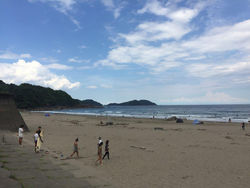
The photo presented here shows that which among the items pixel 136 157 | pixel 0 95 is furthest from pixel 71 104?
pixel 136 157

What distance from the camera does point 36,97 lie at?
141625 mm

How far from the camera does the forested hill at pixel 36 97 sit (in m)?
128

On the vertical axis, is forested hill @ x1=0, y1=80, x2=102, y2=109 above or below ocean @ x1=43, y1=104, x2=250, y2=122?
above

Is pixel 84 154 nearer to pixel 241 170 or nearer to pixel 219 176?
pixel 219 176

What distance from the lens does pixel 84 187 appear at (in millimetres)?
7609

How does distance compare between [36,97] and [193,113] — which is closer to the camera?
[193,113]

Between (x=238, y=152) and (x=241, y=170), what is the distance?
467 centimetres

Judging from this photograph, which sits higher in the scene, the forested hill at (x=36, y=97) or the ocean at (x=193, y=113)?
the forested hill at (x=36, y=97)

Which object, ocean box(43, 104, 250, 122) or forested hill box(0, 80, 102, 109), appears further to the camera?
forested hill box(0, 80, 102, 109)

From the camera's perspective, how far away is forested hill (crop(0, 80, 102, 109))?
419 ft

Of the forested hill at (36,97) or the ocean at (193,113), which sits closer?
the ocean at (193,113)

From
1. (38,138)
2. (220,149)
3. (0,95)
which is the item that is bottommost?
(220,149)

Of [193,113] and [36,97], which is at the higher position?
[36,97]

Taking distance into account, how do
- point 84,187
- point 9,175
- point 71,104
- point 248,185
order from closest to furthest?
point 84,187
point 9,175
point 248,185
point 71,104
